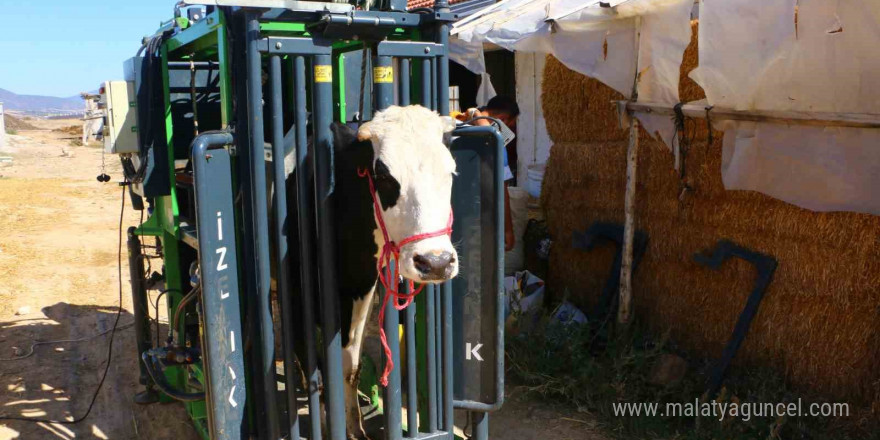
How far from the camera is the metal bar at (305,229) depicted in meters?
2.85

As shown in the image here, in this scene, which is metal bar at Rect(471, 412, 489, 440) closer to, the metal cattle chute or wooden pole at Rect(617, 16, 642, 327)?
the metal cattle chute

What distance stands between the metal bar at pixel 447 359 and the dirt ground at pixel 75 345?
1.56 metres

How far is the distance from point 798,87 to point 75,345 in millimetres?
6247

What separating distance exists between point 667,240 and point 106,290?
635cm

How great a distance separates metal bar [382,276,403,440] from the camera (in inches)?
124

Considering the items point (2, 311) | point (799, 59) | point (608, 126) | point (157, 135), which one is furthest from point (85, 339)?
point (799, 59)

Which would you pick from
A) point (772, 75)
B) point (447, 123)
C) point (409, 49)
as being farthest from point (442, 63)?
point (772, 75)

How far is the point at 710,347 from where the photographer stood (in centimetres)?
546

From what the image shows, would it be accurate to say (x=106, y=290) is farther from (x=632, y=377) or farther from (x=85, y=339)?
(x=632, y=377)

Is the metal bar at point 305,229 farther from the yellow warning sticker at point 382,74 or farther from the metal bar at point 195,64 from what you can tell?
the metal bar at point 195,64

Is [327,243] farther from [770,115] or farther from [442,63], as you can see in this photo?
[770,115]

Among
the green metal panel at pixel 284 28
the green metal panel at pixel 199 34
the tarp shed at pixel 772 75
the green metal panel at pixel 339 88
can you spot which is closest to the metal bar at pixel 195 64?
the green metal panel at pixel 199 34

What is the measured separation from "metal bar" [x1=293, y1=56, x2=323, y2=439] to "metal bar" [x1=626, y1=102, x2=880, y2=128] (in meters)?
3.08

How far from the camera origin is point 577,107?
6.68 m
